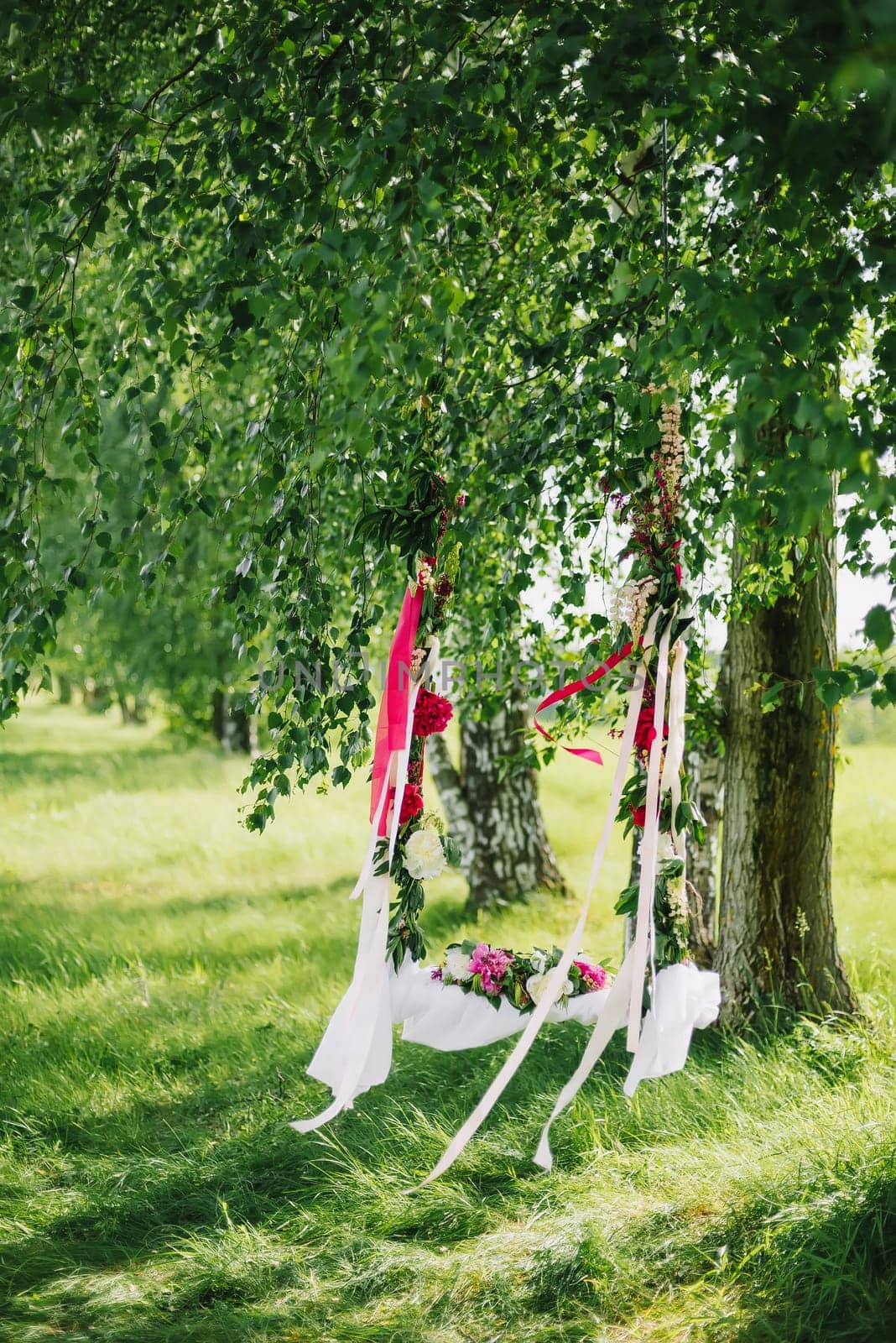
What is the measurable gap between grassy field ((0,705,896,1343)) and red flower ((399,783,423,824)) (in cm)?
138

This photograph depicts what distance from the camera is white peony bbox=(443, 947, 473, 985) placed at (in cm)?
321

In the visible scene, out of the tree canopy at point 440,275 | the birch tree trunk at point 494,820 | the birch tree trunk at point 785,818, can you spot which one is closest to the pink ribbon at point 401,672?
the tree canopy at point 440,275

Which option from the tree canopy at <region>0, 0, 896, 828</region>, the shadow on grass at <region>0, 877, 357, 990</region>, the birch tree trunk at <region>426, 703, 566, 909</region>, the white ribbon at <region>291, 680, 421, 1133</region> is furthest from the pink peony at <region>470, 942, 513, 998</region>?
the birch tree trunk at <region>426, 703, 566, 909</region>

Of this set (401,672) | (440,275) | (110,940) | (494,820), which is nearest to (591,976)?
(401,672)

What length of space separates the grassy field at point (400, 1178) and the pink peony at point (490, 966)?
2.88 feet

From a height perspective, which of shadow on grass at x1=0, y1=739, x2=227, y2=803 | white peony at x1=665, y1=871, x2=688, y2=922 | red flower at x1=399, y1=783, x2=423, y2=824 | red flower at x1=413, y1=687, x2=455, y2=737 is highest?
red flower at x1=413, y1=687, x2=455, y2=737

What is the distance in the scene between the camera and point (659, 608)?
10.1 feet

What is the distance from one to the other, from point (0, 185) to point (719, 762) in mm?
4043

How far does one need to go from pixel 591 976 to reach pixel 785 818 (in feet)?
5.95

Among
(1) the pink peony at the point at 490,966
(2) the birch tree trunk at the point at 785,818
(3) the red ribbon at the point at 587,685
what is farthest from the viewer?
(2) the birch tree trunk at the point at 785,818

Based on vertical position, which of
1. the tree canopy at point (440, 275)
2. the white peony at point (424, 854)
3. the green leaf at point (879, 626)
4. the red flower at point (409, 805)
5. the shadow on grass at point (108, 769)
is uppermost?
the tree canopy at point (440, 275)

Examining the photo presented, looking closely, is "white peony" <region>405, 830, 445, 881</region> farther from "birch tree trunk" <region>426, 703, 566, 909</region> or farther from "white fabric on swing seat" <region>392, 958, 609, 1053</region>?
"birch tree trunk" <region>426, 703, 566, 909</region>

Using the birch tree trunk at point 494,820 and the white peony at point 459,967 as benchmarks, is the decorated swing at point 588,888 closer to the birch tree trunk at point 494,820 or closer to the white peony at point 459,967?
the white peony at point 459,967

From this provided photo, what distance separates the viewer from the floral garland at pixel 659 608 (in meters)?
3.12
